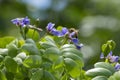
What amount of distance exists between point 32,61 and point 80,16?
432cm

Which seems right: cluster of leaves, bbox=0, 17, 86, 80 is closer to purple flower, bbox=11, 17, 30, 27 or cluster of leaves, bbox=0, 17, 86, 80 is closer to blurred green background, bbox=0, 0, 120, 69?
purple flower, bbox=11, 17, 30, 27

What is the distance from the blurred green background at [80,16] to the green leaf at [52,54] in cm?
321

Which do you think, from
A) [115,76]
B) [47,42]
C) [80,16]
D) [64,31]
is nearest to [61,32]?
[64,31]

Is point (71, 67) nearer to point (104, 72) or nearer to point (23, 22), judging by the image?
point (104, 72)

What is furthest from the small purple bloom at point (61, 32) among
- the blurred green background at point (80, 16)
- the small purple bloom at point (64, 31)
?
the blurred green background at point (80, 16)

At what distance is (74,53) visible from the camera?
4.20 feet

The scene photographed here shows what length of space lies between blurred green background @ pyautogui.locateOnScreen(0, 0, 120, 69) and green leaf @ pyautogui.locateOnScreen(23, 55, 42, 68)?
3.23 m

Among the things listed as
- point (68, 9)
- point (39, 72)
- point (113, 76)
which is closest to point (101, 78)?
point (113, 76)

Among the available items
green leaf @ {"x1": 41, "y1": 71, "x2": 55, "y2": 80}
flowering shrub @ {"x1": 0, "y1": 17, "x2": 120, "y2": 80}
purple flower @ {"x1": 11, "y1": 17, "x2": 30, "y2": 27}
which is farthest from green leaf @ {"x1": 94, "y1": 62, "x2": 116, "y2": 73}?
purple flower @ {"x1": 11, "y1": 17, "x2": 30, "y2": 27}

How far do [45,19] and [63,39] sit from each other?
3.92 metres

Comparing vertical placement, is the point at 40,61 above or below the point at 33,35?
below

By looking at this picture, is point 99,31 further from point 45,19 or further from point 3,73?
point 3,73

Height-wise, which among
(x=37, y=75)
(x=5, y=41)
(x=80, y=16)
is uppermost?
(x=80, y=16)

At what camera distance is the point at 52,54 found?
1243mm
